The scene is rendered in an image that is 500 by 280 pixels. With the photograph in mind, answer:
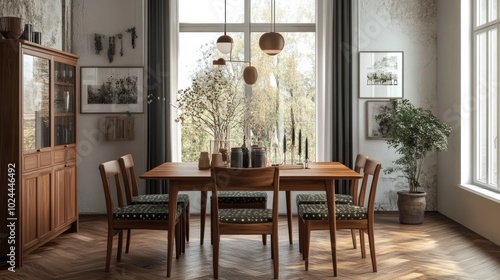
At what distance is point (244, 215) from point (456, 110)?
12.0ft

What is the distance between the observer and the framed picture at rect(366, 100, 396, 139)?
7828 mm

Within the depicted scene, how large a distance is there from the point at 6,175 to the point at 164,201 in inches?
56.1

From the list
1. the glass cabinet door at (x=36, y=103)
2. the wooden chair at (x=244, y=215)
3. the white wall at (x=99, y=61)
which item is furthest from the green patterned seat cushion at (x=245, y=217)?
the white wall at (x=99, y=61)

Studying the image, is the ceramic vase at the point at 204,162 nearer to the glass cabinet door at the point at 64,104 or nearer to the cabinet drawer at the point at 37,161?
the cabinet drawer at the point at 37,161

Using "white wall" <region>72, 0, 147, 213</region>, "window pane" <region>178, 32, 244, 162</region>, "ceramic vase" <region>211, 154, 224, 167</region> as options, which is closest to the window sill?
"ceramic vase" <region>211, 154, 224, 167</region>

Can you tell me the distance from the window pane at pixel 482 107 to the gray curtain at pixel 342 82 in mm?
1644

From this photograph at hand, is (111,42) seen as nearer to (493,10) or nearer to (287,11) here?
(287,11)

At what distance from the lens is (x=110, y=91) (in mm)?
7840

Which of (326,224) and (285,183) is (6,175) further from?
(326,224)

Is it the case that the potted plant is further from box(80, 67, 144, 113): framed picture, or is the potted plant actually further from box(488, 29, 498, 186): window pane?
box(80, 67, 144, 113): framed picture

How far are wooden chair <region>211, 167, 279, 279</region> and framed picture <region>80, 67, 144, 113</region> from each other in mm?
3574

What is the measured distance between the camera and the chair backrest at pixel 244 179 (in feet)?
14.7

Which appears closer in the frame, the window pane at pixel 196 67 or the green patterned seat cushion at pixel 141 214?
the green patterned seat cushion at pixel 141 214

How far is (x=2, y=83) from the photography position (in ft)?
16.7
